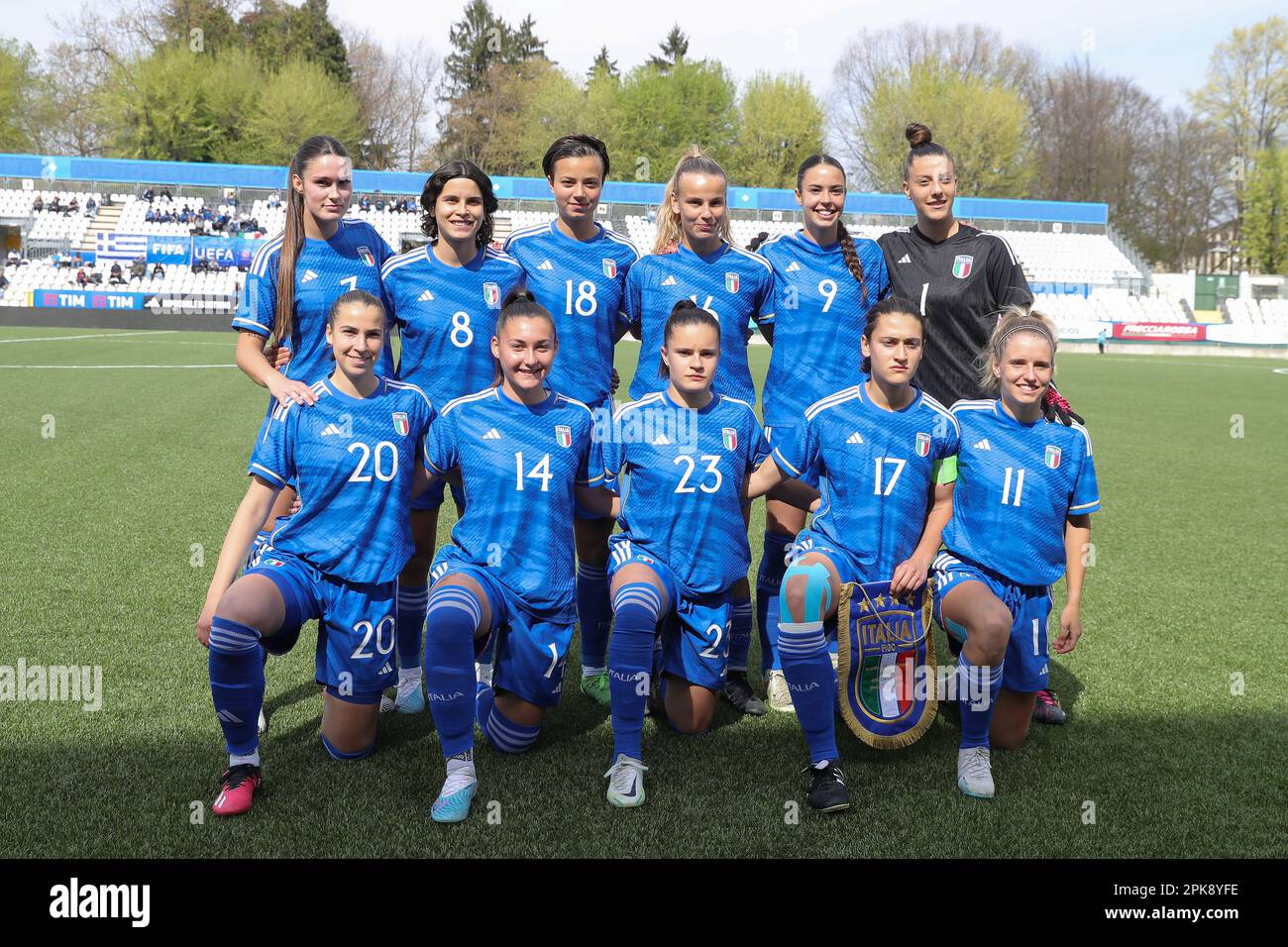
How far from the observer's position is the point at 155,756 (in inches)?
127

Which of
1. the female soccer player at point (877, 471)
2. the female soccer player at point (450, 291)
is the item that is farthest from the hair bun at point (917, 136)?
the female soccer player at point (450, 291)

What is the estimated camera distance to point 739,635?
3.96 m

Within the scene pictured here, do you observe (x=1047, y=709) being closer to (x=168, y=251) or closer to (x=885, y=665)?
(x=885, y=665)

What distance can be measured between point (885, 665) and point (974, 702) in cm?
32

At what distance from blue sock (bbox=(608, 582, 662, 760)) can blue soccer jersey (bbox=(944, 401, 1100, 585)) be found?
1.12m

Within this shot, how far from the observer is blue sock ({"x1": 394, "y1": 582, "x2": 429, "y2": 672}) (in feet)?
12.9

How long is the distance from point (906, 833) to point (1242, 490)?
7.12 m

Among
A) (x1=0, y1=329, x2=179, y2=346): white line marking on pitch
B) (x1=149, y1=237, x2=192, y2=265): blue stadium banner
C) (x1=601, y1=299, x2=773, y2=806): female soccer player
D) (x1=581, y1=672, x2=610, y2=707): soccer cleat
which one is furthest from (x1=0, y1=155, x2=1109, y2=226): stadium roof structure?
(x1=601, y1=299, x2=773, y2=806): female soccer player

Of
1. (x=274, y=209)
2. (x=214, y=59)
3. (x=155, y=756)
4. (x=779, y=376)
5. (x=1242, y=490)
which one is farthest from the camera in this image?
(x=214, y=59)

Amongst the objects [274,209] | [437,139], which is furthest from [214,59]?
[274,209]

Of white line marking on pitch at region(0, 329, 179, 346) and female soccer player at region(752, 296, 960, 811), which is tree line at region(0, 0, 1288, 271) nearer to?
white line marking on pitch at region(0, 329, 179, 346)

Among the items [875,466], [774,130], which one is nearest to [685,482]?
[875,466]
